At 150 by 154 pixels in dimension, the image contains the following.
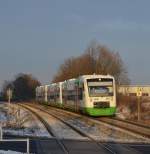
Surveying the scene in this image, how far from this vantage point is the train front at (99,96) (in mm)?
44125

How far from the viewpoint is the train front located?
44125 millimetres

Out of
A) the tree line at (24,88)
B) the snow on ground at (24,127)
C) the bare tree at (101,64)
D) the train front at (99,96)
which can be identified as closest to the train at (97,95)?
the train front at (99,96)

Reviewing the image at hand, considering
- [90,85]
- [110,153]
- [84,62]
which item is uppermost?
[84,62]

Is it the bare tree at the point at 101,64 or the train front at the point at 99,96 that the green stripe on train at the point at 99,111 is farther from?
the bare tree at the point at 101,64

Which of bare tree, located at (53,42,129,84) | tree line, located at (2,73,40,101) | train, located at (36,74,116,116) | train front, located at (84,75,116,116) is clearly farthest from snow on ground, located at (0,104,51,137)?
tree line, located at (2,73,40,101)

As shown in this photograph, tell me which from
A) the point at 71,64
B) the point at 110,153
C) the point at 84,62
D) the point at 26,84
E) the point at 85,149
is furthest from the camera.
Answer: the point at 26,84

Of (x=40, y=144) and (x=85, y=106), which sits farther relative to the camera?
(x=85, y=106)

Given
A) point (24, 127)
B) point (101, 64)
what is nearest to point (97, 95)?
point (24, 127)

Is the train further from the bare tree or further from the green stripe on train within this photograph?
the bare tree

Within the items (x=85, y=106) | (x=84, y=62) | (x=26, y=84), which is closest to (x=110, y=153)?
(x=85, y=106)

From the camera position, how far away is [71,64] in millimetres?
124312

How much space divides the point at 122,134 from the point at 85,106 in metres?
15.6

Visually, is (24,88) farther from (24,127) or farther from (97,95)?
(24,127)

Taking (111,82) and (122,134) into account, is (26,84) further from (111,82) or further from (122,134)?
(122,134)
